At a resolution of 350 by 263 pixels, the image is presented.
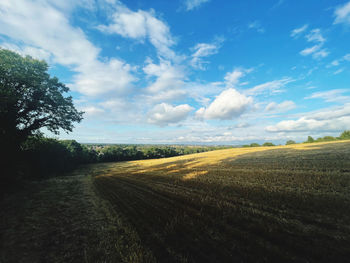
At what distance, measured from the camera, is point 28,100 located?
733 inches

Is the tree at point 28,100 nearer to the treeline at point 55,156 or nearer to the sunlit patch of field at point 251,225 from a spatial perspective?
the treeline at point 55,156

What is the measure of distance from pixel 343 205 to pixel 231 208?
509cm

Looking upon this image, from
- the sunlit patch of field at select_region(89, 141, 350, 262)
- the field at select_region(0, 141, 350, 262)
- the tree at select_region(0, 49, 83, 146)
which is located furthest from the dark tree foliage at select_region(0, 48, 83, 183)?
the sunlit patch of field at select_region(89, 141, 350, 262)

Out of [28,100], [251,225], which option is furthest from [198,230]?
[28,100]

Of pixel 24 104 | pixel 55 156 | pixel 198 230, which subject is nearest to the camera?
pixel 198 230

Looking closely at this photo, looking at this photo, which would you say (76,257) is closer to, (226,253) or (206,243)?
(206,243)

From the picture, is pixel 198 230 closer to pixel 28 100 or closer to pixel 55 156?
pixel 28 100

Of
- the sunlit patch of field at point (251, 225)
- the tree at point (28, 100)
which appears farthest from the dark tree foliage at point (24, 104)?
the sunlit patch of field at point (251, 225)

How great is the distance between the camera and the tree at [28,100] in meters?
15.5

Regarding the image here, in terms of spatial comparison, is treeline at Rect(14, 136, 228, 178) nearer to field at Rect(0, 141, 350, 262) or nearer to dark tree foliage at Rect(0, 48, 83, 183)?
dark tree foliage at Rect(0, 48, 83, 183)

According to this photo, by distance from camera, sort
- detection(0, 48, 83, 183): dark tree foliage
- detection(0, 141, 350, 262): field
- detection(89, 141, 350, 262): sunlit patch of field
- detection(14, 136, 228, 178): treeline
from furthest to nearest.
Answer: detection(14, 136, 228, 178): treeline < detection(0, 48, 83, 183): dark tree foliage < detection(0, 141, 350, 262): field < detection(89, 141, 350, 262): sunlit patch of field

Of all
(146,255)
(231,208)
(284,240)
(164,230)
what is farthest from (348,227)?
(146,255)

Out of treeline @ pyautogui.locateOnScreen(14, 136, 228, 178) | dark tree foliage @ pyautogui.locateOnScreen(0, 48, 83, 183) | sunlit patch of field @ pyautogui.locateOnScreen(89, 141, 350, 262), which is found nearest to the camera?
sunlit patch of field @ pyautogui.locateOnScreen(89, 141, 350, 262)

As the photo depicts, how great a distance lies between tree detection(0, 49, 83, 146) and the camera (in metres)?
15.5
